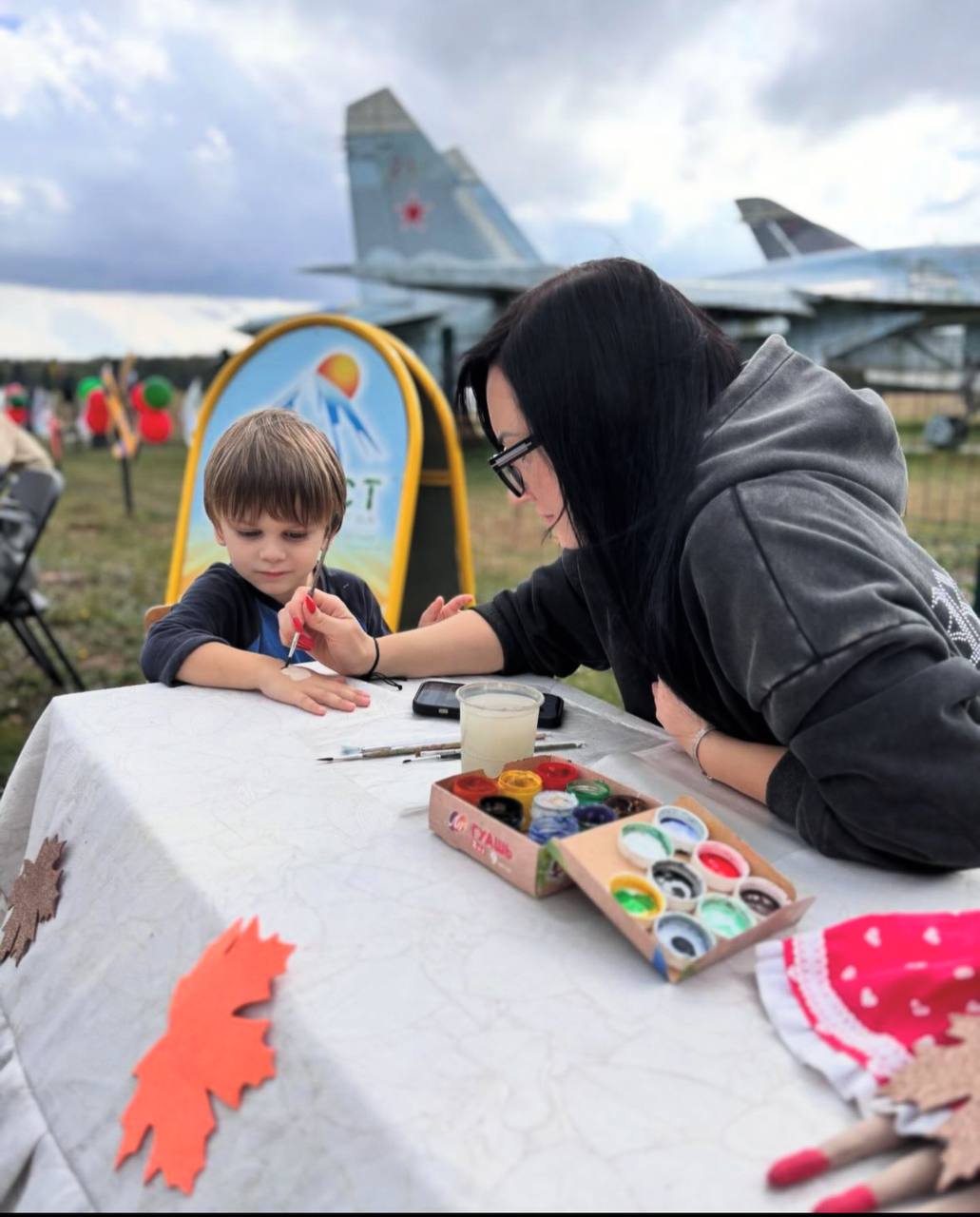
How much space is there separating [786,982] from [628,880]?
14 cm

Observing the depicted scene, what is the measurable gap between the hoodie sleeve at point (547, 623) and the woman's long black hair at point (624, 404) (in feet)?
1.33

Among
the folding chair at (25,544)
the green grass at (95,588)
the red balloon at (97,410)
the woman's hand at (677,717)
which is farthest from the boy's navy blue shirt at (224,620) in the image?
the red balloon at (97,410)

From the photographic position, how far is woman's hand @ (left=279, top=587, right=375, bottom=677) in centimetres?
136

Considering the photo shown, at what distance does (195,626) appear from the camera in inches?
60.6

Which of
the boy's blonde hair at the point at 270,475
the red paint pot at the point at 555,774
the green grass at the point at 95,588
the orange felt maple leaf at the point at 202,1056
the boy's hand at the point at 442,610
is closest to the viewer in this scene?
the orange felt maple leaf at the point at 202,1056

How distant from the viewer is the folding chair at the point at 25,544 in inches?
133

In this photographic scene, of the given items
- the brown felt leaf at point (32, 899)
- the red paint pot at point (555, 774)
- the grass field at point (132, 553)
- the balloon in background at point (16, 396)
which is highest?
the balloon in background at point (16, 396)

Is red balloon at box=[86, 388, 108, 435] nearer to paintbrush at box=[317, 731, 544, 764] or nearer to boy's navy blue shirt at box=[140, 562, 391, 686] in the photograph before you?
boy's navy blue shirt at box=[140, 562, 391, 686]

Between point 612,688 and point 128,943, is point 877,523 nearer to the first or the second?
point 128,943

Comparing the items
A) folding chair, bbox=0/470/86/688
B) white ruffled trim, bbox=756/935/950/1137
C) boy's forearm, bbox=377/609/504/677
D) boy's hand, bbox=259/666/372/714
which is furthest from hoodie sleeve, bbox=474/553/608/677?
folding chair, bbox=0/470/86/688

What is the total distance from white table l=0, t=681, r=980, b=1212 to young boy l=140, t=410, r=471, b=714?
233 mm

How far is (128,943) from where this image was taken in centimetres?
86

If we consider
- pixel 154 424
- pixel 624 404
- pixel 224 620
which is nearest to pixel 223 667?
pixel 224 620

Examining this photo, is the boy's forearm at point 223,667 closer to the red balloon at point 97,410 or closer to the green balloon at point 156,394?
the green balloon at point 156,394
